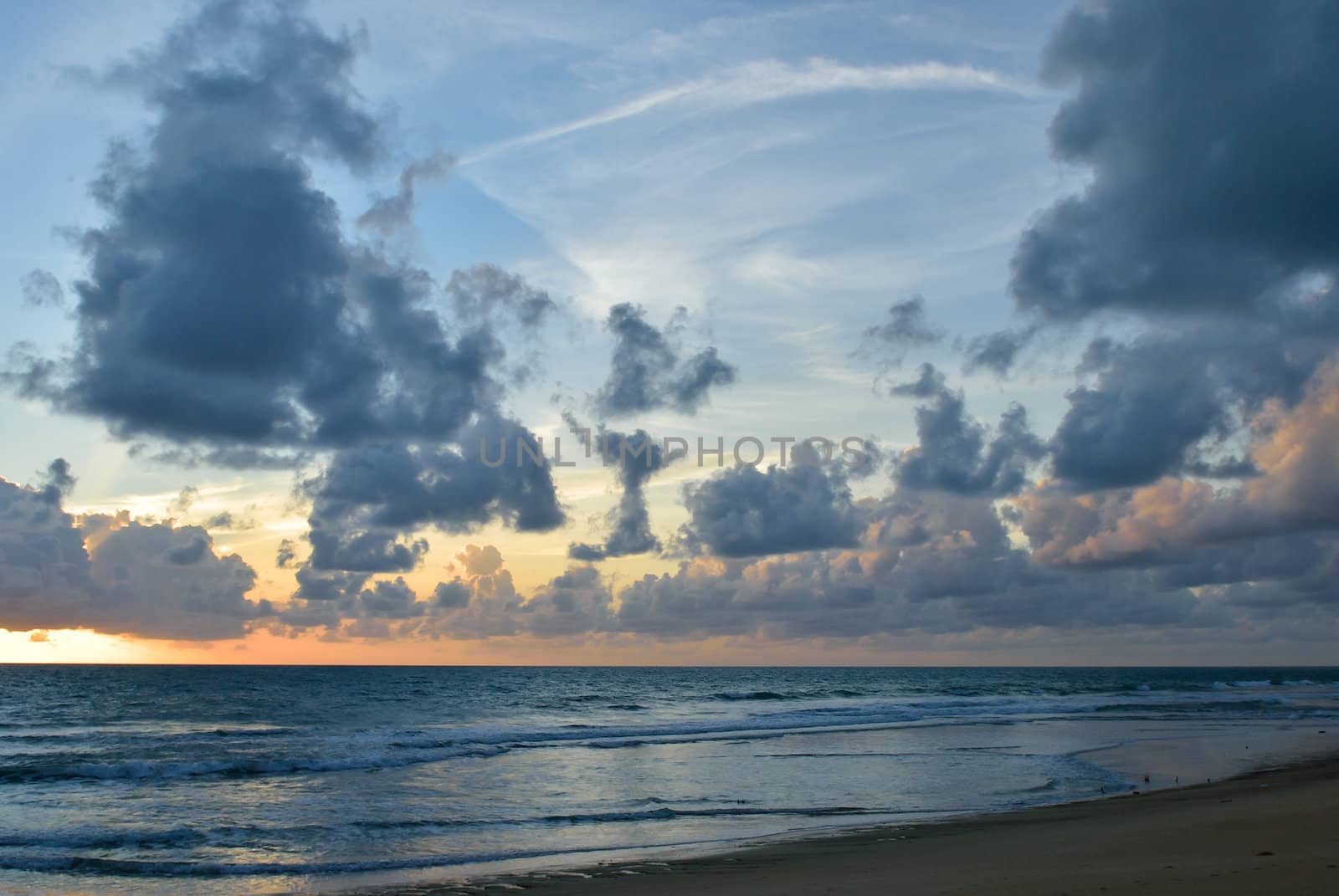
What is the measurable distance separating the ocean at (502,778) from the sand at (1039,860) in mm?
1801

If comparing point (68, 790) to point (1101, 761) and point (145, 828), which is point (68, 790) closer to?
point (145, 828)

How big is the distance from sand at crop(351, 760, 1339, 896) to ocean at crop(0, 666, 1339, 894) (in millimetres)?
1801

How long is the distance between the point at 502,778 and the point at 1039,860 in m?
18.8

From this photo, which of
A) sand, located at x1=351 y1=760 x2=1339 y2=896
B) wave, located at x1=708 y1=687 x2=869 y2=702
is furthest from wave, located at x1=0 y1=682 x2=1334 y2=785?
sand, located at x1=351 y1=760 x2=1339 y2=896

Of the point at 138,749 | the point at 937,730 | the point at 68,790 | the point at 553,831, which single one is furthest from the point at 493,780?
the point at 937,730

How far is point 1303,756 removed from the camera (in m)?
31.9

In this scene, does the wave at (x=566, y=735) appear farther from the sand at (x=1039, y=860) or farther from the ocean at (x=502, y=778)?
the sand at (x=1039, y=860)

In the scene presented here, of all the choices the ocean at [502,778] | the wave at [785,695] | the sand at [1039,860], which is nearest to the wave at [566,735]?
the ocean at [502,778]

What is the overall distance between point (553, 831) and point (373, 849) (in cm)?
381

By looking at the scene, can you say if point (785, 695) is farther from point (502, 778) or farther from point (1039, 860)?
point (1039, 860)

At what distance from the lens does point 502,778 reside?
28.9m

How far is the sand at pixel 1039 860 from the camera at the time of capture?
1179cm

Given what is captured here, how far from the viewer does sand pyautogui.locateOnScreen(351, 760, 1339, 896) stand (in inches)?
464

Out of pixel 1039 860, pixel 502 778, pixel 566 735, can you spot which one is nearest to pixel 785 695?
pixel 566 735
